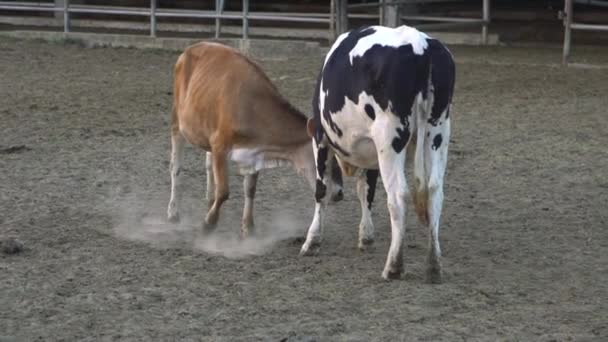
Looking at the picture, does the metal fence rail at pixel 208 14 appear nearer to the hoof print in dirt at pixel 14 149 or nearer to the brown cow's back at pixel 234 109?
the hoof print in dirt at pixel 14 149

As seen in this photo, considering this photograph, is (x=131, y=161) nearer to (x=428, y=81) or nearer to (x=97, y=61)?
(x=428, y=81)

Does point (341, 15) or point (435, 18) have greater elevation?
point (341, 15)

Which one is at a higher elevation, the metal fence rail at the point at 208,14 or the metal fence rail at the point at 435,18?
the metal fence rail at the point at 435,18

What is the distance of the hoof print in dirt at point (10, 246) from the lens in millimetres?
7410

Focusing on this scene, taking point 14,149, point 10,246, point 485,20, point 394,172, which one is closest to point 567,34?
point 485,20

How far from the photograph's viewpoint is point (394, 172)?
22.4 feet

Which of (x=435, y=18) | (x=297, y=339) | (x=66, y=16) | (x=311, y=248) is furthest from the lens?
(x=66, y=16)

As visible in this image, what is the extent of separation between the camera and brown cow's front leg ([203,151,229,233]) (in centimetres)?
796

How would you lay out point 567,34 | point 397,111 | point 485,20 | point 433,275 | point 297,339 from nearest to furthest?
1. point 297,339
2. point 397,111
3. point 433,275
4. point 567,34
5. point 485,20

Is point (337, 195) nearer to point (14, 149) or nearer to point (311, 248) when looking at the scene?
point (311, 248)

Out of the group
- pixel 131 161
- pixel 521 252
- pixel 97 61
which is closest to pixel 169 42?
pixel 97 61

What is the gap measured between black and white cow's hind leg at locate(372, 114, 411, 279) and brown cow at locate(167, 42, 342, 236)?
0.96 m

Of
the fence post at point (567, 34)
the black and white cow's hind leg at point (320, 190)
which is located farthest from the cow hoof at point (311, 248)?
the fence post at point (567, 34)

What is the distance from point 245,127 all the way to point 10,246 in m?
1.67
